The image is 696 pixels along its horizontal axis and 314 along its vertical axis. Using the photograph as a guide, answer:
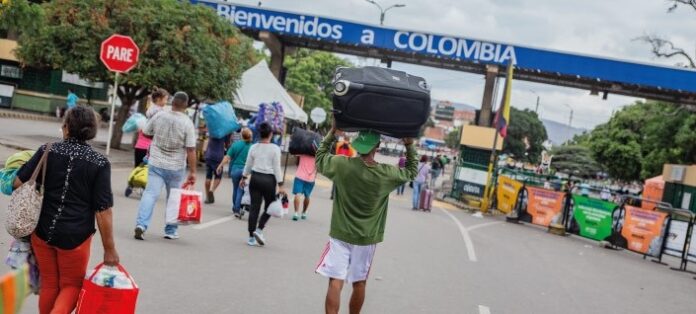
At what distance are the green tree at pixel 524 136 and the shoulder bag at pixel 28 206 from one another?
102m

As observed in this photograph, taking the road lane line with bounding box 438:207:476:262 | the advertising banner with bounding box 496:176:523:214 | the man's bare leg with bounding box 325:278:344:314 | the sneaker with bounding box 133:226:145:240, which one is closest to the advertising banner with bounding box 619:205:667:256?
the road lane line with bounding box 438:207:476:262

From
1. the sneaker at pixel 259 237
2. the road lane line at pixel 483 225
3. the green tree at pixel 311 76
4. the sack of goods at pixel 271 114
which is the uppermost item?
the green tree at pixel 311 76

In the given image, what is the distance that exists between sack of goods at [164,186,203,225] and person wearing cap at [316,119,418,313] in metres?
3.47

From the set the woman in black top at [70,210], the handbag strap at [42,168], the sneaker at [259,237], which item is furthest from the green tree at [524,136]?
the handbag strap at [42,168]

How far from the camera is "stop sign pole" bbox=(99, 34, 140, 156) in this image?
18.9 metres

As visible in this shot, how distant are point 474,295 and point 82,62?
16.6m

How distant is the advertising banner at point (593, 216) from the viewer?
62.9ft

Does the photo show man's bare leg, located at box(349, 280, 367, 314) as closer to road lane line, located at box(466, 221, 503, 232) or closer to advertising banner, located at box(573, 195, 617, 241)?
road lane line, located at box(466, 221, 503, 232)

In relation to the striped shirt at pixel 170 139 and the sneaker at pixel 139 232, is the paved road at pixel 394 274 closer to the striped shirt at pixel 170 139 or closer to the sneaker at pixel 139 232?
the sneaker at pixel 139 232

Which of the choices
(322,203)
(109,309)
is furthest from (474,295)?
(322,203)

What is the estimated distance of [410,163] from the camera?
621 centimetres

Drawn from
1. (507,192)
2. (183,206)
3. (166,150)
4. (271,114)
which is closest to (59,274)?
(183,206)

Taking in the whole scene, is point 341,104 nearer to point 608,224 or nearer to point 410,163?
point 410,163

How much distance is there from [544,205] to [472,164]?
28.0 ft
